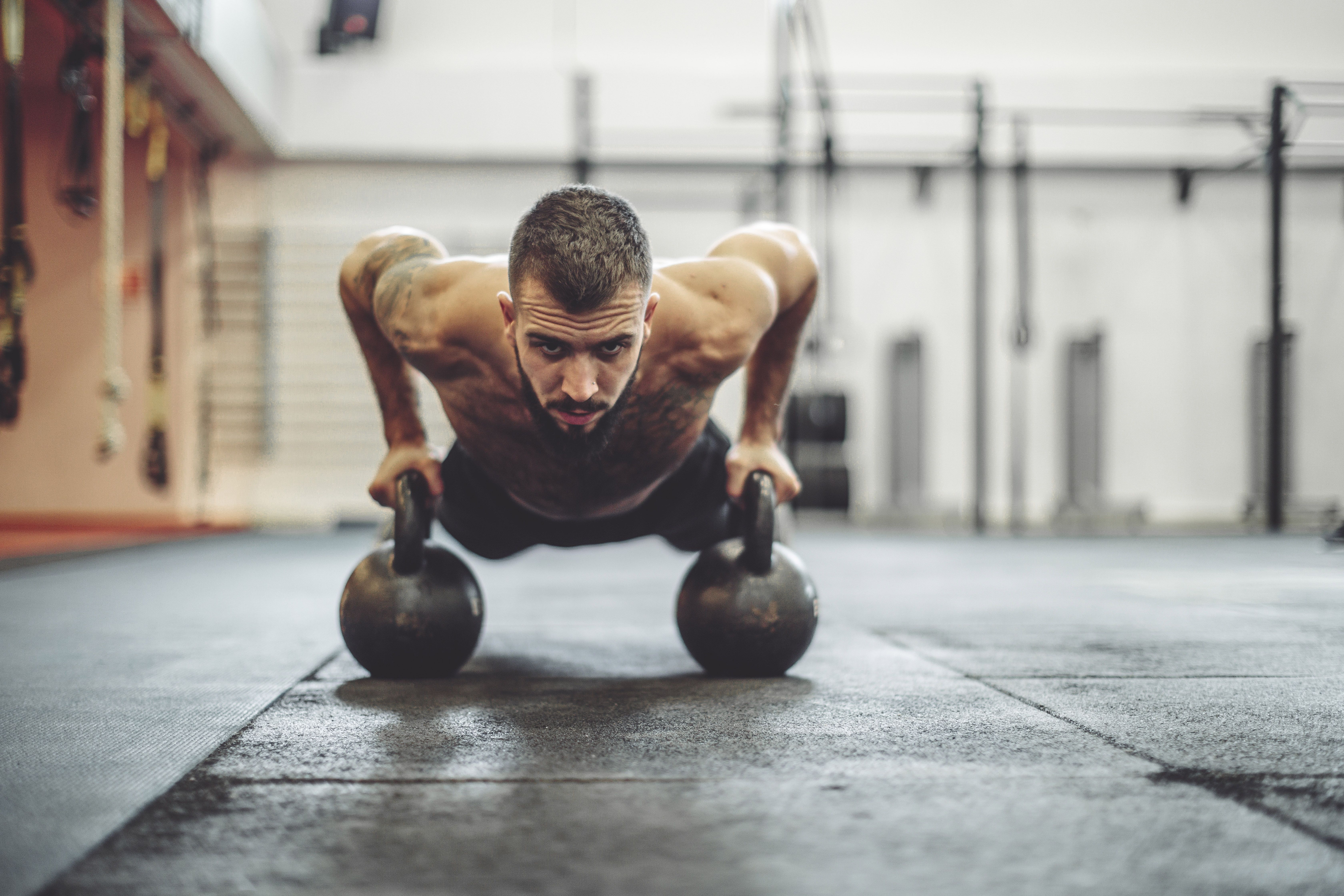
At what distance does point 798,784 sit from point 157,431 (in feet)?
13.0

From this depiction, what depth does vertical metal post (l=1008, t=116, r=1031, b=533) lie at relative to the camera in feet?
18.4

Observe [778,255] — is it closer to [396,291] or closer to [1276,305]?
[396,291]

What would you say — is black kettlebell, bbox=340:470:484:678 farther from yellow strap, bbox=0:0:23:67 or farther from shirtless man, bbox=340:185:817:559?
yellow strap, bbox=0:0:23:67

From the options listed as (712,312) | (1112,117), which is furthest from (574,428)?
(1112,117)

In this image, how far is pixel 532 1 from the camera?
6.98 metres

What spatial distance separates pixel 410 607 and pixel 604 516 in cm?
43

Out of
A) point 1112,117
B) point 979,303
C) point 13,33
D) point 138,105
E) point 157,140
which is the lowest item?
point 979,303

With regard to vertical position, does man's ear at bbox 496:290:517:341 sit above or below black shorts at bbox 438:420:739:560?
above

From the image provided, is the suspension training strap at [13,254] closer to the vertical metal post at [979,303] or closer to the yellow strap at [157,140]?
the yellow strap at [157,140]

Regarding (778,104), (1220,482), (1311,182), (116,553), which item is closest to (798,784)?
(116,553)

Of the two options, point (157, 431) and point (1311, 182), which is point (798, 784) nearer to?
point (157, 431)

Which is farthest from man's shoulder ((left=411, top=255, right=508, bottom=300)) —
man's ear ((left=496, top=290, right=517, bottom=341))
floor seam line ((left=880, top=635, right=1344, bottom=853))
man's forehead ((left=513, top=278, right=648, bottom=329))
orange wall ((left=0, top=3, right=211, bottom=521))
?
orange wall ((left=0, top=3, right=211, bottom=521))

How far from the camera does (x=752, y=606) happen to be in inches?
64.0

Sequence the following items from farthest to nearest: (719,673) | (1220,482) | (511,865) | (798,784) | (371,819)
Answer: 1. (1220,482)
2. (719,673)
3. (798,784)
4. (371,819)
5. (511,865)
